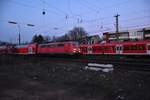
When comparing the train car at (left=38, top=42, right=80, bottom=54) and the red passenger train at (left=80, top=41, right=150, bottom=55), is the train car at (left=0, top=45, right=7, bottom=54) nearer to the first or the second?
the train car at (left=38, top=42, right=80, bottom=54)

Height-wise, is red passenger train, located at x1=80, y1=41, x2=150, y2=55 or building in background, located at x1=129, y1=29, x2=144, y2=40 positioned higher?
building in background, located at x1=129, y1=29, x2=144, y2=40

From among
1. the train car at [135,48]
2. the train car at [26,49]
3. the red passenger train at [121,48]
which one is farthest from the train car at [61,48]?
the train car at [135,48]

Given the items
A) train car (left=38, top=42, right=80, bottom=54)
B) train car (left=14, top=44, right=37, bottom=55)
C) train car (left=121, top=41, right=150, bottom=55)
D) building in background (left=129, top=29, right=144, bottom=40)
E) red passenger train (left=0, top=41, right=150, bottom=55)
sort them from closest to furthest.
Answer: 1. train car (left=121, top=41, right=150, bottom=55)
2. red passenger train (left=0, top=41, right=150, bottom=55)
3. train car (left=38, top=42, right=80, bottom=54)
4. train car (left=14, top=44, right=37, bottom=55)
5. building in background (left=129, top=29, right=144, bottom=40)

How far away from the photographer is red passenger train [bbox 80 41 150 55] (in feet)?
113

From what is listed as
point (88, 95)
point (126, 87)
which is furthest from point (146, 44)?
point (88, 95)

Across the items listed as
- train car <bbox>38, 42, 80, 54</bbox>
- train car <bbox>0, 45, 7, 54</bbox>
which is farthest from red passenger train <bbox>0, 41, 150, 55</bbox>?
train car <bbox>0, 45, 7, 54</bbox>

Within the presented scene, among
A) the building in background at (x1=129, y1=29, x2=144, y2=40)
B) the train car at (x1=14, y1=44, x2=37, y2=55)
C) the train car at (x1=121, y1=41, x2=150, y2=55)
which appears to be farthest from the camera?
the building in background at (x1=129, y1=29, x2=144, y2=40)

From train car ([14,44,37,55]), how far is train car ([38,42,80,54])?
5.38m

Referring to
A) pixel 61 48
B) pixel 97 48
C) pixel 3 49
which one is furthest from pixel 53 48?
pixel 3 49

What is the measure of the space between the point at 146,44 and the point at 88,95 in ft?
87.1

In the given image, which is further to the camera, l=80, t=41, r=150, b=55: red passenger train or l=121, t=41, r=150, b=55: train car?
l=80, t=41, r=150, b=55: red passenger train

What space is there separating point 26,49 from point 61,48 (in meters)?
17.0

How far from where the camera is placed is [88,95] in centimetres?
998

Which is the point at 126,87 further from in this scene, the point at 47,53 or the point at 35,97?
the point at 47,53
